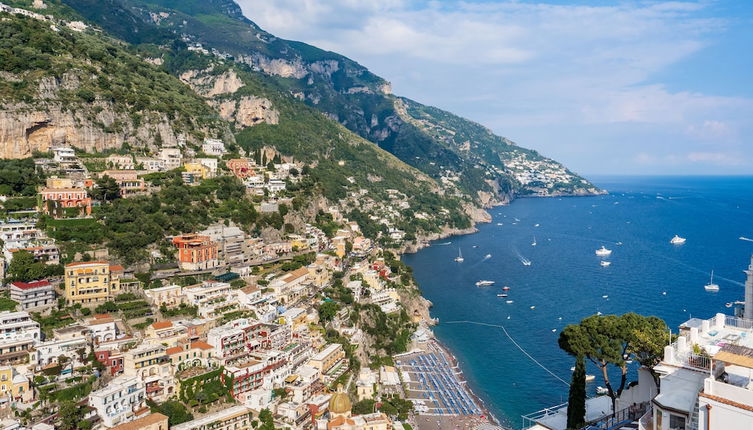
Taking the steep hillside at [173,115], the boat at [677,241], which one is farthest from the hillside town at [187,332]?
the boat at [677,241]

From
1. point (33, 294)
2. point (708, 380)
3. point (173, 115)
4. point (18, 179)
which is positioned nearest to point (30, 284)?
point (33, 294)

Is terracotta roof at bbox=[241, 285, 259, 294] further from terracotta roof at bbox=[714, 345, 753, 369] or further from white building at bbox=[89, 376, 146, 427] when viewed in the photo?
terracotta roof at bbox=[714, 345, 753, 369]

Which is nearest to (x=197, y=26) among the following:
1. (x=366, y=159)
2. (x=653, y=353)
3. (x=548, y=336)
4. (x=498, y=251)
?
(x=366, y=159)

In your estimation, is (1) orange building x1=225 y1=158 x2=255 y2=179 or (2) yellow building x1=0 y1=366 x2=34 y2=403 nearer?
(2) yellow building x1=0 y1=366 x2=34 y2=403

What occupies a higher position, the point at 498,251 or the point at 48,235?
the point at 48,235

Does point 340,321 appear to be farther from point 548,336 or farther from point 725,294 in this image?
point 725,294

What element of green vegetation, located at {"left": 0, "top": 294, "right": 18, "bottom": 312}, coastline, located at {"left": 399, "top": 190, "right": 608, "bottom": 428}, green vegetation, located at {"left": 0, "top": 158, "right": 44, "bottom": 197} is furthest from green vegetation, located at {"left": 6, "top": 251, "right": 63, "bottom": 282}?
coastline, located at {"left": 399, "top": 190, "right": 608, "bottom": 428}

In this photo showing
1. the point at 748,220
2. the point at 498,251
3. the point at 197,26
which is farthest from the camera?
the point at 197,26
